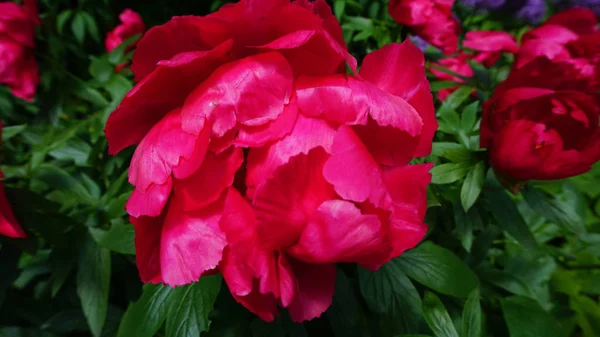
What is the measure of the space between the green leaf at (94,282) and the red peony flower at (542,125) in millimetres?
507

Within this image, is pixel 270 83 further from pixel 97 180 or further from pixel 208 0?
pixel 208 0

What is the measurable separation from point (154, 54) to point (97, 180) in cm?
51

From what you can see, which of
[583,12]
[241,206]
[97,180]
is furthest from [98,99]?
[583,12]

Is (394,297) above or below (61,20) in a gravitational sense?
below

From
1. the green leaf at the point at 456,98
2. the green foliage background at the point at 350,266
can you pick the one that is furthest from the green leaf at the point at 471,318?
the green leaf at the point at 456,98

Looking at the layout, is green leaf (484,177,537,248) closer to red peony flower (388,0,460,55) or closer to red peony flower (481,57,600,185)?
red peony flower (481,57,600,185)

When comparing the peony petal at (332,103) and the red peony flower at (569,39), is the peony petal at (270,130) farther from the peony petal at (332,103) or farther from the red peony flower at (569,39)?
the red peony flower at (569,39)

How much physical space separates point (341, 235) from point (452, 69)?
62 cm

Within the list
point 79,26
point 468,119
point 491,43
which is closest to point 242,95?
point 468,119

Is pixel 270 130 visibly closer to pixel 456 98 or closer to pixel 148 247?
pixel 148 247

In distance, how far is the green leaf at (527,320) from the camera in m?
0.51

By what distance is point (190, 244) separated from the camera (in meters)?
0.31

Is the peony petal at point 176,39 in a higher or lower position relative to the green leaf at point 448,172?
higher

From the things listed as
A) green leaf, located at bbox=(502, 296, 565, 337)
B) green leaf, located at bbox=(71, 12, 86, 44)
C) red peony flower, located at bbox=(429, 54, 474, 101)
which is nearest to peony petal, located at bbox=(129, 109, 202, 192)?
green leaf, located at bbox=(502, 296, 565, 337)
